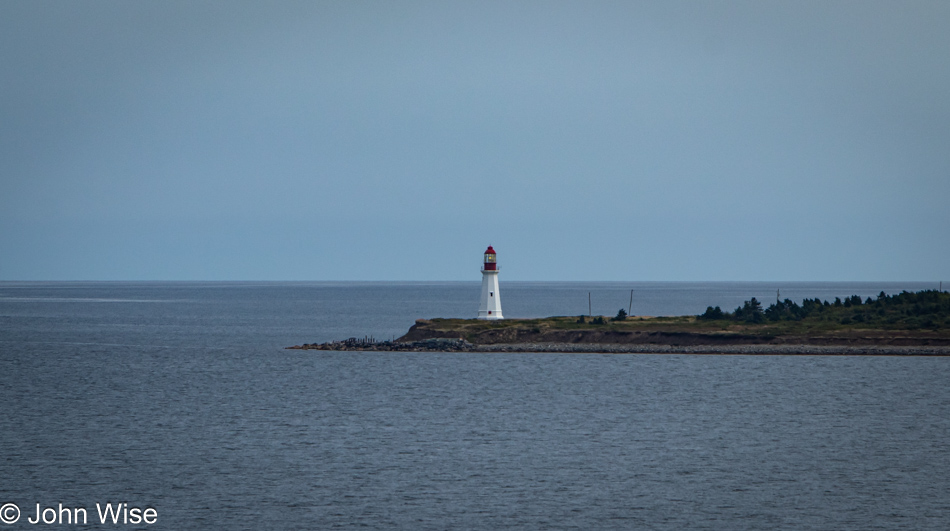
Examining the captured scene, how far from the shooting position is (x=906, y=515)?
83.0ft

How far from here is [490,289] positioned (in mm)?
78938

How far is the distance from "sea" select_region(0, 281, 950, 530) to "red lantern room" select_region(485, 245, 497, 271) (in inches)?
446

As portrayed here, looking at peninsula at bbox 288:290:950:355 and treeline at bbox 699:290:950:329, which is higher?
treeline at bbox 699:290:950:329

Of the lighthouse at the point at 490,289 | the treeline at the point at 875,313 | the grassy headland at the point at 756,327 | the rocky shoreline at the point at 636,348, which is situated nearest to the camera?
the rocky shoreline at the point at 636,348

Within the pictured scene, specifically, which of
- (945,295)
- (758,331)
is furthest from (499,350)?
(945,295)

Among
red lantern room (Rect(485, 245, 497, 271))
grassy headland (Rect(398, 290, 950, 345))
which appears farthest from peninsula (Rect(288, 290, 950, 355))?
red lantern room (Rect(485, 245, 497, 271))

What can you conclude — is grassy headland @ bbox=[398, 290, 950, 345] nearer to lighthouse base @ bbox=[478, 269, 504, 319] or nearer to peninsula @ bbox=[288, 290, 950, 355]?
peninsula @ bbox=[288, 290, 950, 355]

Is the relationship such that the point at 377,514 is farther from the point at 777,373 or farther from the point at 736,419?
the point at 777,373

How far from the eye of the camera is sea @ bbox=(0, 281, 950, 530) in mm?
25734

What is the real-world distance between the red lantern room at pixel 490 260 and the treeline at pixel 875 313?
17495mm

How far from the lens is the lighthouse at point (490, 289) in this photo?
78.8 meters

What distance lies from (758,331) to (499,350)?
63.4 feet

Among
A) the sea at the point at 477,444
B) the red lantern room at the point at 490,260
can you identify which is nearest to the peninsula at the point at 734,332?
the sea at the point at 477,444

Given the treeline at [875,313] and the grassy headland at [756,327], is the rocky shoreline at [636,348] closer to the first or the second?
the grassy headland at [756,327]
